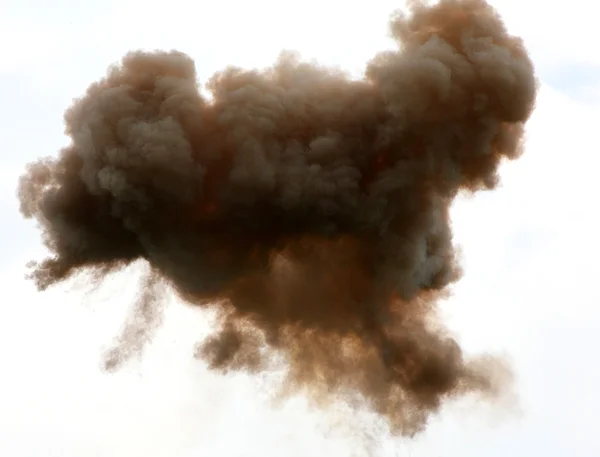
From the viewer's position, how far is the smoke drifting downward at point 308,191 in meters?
54.1

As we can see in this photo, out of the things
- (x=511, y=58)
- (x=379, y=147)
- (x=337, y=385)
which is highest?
(x=511, y=58)

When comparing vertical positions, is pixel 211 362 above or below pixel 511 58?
below

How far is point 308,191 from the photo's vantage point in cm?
5394

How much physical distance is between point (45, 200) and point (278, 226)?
35.6 feet

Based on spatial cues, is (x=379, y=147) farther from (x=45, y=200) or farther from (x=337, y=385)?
(x=45, y=200)

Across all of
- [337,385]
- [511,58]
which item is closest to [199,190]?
[337,385]

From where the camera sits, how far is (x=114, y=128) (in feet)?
178

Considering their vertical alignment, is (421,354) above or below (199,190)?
below

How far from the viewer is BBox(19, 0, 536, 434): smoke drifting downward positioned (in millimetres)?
54062

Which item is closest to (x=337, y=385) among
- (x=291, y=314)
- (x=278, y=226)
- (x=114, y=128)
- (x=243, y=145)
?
(x=291, y=314)

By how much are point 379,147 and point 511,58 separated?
7496 mm

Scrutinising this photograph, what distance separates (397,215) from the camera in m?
54.9

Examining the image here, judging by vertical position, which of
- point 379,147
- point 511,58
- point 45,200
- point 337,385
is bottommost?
point 337,385

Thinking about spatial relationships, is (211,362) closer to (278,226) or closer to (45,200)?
(278,226)
